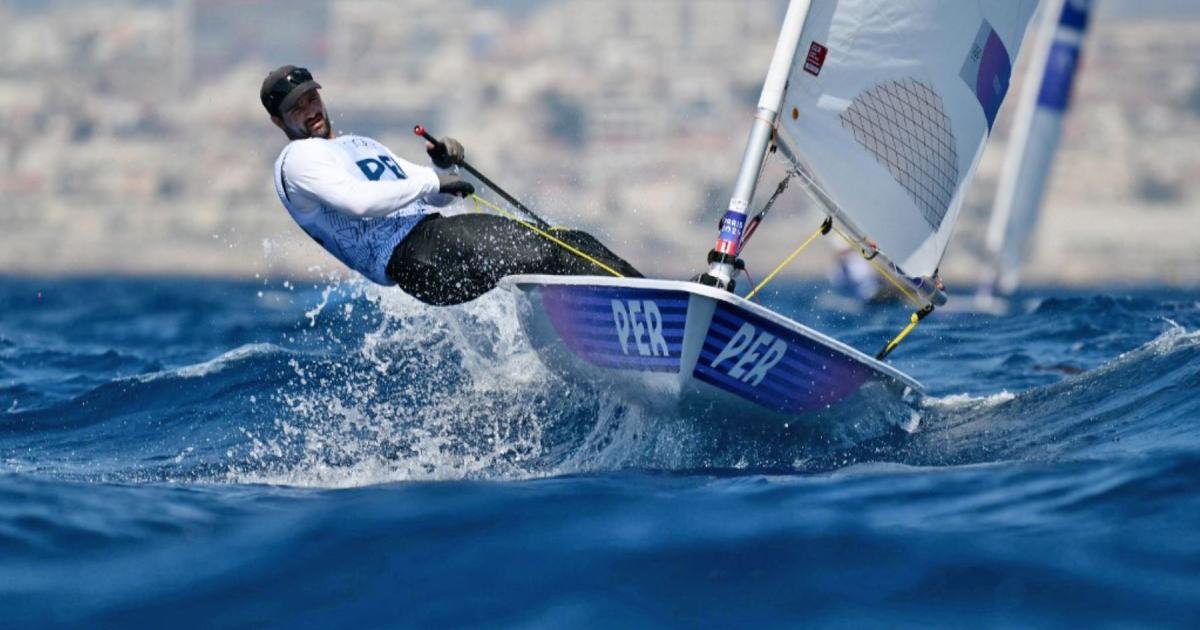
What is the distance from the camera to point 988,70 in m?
6.16

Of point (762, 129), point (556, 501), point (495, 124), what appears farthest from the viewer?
point (495, 124)

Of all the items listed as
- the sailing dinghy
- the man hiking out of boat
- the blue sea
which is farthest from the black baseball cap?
the blue sea

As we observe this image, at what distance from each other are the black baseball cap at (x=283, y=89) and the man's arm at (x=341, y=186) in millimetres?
167

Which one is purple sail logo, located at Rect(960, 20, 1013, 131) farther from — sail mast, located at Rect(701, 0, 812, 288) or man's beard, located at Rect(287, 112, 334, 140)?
man's beard, located at Rect(287, 112, 334, 140)

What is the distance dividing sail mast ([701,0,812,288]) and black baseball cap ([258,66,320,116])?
1.58 meters

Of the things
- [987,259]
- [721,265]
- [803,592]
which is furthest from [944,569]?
[987,259]

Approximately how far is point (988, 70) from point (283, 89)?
2705 mm

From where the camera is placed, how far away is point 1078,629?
Result: 343 centimetres

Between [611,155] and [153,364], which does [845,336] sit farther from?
[611,155]

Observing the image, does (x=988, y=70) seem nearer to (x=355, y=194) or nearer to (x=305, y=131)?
(x=355, y=194)

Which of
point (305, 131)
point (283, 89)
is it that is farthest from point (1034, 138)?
point (283, 89)

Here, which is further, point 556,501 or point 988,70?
point 988,70

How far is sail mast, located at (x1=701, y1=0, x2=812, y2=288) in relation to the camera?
5.26 m

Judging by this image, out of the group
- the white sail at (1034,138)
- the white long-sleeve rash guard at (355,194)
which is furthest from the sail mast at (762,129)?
the white sail at (1034,138)
